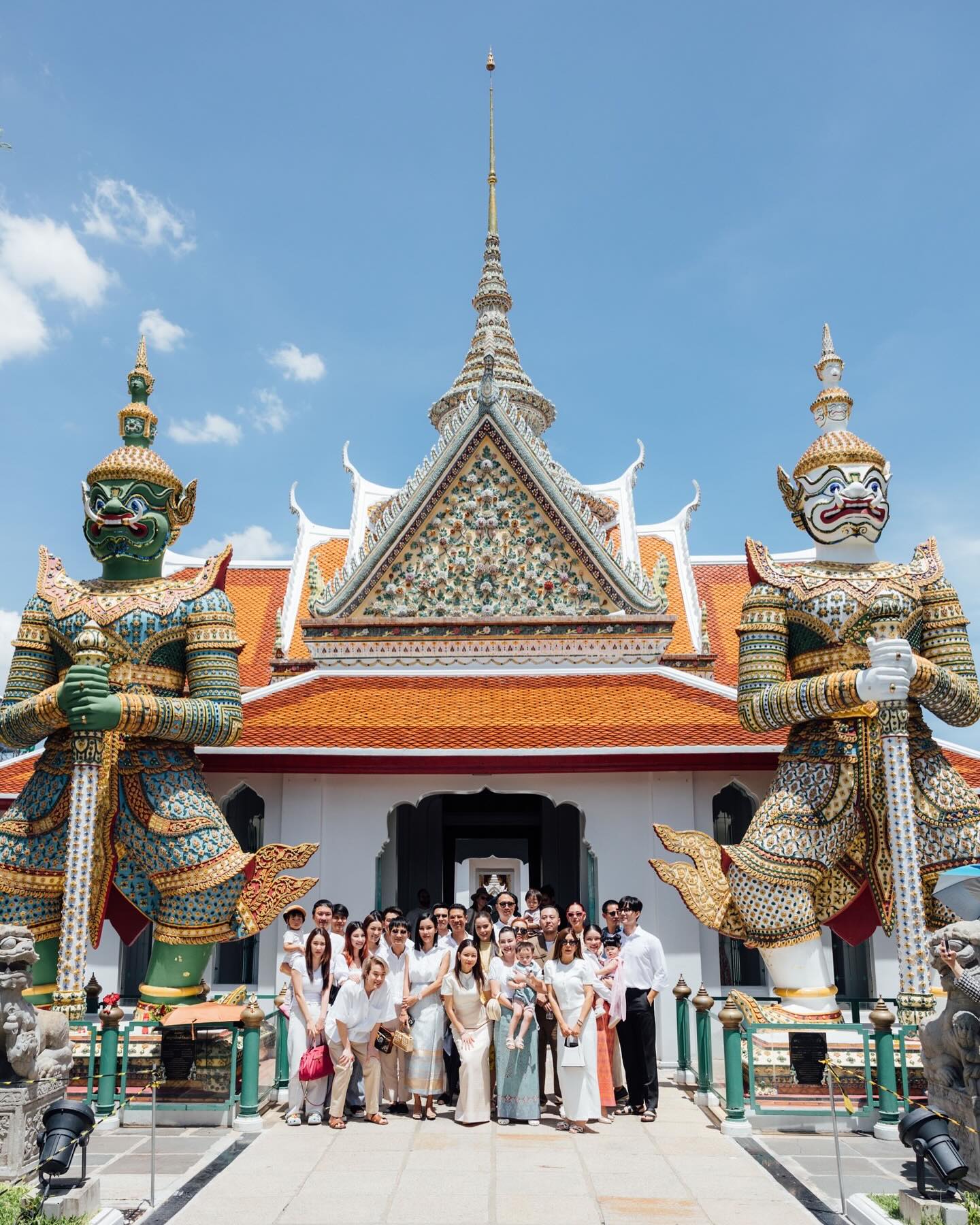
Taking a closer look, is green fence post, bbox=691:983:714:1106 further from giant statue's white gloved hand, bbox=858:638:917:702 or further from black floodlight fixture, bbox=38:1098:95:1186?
black floodlight fixture, bbox=38:1098:95:1186

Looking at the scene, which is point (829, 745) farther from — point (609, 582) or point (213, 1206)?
point (213, 1206)

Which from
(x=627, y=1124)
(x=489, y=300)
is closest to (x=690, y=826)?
(x=627, y=1124)

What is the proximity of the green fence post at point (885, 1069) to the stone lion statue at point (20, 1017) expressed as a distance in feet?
15.0

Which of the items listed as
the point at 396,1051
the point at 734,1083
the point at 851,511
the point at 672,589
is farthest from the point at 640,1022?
the point at 672,589

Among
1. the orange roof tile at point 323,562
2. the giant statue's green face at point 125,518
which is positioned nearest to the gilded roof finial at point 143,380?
the giant statue's green face at point 125,518

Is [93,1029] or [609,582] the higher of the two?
[609,582]

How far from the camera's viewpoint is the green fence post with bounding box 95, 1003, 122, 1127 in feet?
21.2

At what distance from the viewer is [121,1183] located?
17.2ft

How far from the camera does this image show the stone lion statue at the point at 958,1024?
15.4 ft

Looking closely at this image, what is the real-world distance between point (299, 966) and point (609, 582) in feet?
19.3

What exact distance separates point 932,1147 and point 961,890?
295 centimetres

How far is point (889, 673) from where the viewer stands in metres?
6.98

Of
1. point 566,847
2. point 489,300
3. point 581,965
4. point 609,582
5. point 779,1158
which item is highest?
point 489,300

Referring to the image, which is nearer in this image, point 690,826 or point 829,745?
point 829,745
